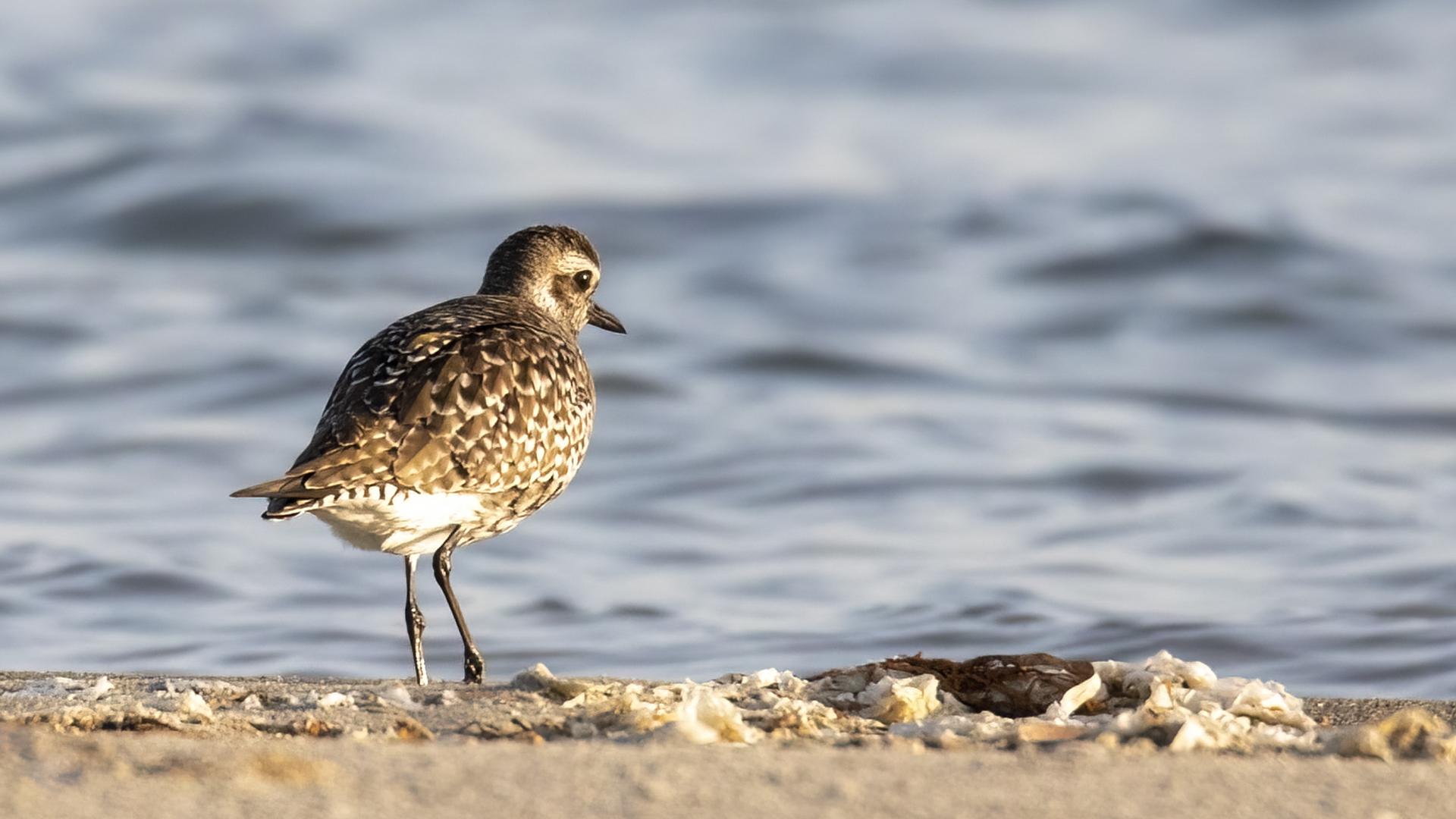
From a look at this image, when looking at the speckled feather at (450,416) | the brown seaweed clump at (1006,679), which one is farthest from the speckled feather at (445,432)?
the brown seaweed clump at (1006,679)

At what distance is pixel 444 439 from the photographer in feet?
18.7

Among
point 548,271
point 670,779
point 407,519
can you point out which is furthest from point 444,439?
point 670,779

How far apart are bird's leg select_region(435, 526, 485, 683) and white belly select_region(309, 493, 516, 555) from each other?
3cm

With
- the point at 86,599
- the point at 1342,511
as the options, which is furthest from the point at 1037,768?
the point at 1342,511

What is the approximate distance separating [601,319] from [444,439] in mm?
2005

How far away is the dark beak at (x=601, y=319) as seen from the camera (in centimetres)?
755

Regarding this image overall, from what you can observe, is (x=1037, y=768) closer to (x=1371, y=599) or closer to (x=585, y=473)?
(x=1371, y=599)

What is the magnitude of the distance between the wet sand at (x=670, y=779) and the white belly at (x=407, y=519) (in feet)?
4.53

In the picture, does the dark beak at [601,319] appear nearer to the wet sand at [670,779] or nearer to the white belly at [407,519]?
the white belly at [407,519]

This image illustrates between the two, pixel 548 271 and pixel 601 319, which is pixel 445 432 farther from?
pixel 601 319

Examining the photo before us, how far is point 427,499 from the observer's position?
5703mm

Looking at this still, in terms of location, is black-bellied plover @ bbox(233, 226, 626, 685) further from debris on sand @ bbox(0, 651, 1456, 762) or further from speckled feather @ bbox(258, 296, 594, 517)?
debris on sand @ bbox(0, 651, 1456, 762)

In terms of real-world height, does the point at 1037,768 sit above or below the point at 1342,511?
below

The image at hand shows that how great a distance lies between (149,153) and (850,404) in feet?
33.0
